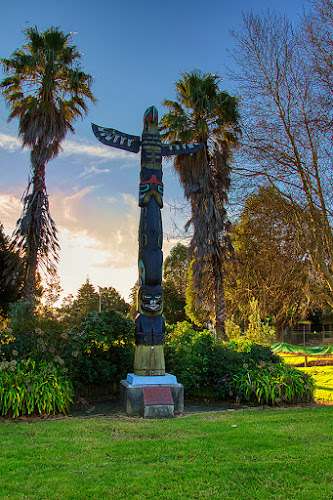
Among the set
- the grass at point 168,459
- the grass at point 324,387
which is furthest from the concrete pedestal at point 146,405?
the grass at point 324,387

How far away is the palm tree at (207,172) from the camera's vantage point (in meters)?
18.2

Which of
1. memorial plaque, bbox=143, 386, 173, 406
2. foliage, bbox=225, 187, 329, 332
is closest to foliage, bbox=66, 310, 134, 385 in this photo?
memorial plaque, bbox=143, 386, 173, 406

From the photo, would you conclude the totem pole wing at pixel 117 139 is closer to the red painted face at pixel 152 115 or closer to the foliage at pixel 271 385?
the red painted face at pixel 152 115

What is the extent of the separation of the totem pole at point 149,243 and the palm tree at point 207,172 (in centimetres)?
811

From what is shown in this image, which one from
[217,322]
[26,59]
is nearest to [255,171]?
[217,322]

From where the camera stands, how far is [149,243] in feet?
30.8

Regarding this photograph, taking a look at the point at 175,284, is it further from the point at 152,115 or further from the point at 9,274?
the point at 152,115

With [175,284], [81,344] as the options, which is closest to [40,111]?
[81,344]

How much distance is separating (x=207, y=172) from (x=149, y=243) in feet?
31.9

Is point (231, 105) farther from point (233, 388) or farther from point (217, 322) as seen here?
point (233, 388)

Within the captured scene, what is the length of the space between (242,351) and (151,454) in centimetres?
630

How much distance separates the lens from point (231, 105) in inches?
748

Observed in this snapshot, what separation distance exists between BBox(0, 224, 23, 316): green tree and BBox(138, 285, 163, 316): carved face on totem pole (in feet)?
29.2

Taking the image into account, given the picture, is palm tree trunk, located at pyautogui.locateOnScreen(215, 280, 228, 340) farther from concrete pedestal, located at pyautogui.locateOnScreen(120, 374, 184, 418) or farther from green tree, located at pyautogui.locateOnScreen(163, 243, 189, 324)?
green tree, located at pyautogui.locateOnScreen(163, 243, 189, 324)
